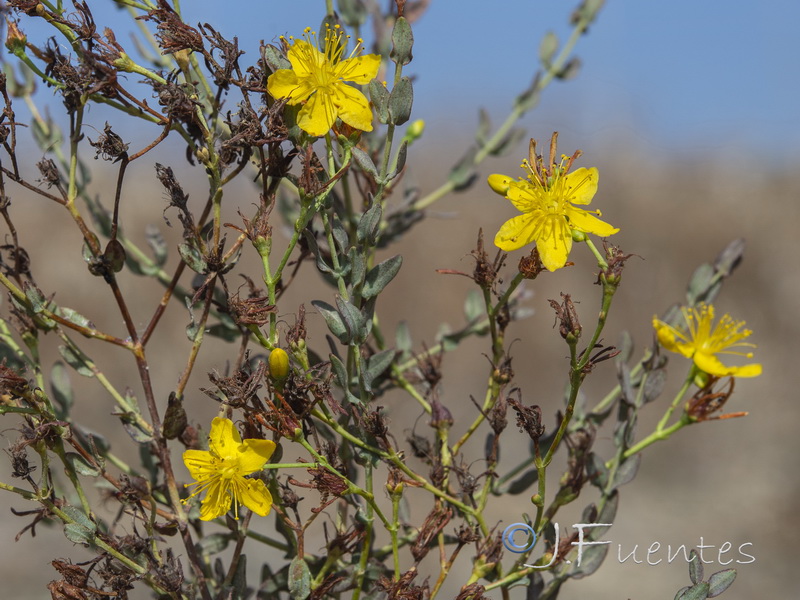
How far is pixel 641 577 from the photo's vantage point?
16.0ft

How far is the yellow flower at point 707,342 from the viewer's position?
812 mm

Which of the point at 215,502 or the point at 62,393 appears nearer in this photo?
the point at 215,502

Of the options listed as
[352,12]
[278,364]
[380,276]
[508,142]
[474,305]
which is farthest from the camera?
[508,142]

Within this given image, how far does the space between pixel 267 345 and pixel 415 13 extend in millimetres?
889

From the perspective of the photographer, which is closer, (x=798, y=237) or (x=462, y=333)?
(x=462, y=333)

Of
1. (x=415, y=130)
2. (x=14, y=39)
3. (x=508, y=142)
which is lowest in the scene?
(x=14, y=39)

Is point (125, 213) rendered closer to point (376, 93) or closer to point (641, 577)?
point (641, 577)

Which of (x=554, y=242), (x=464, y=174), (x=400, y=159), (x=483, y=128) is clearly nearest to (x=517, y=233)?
(x=554, y=242)

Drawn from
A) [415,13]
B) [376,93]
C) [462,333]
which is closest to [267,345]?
[376,93]

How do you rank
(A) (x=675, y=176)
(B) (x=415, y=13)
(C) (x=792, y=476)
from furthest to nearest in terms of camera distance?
(A) (x=675, y=176), (C) (x=792, y=476), (B) (x=415, y=13)

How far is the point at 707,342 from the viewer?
96 centimetres

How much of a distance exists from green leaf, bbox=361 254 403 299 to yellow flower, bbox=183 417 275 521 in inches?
7.7

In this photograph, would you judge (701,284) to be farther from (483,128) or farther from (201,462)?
(201,462)
